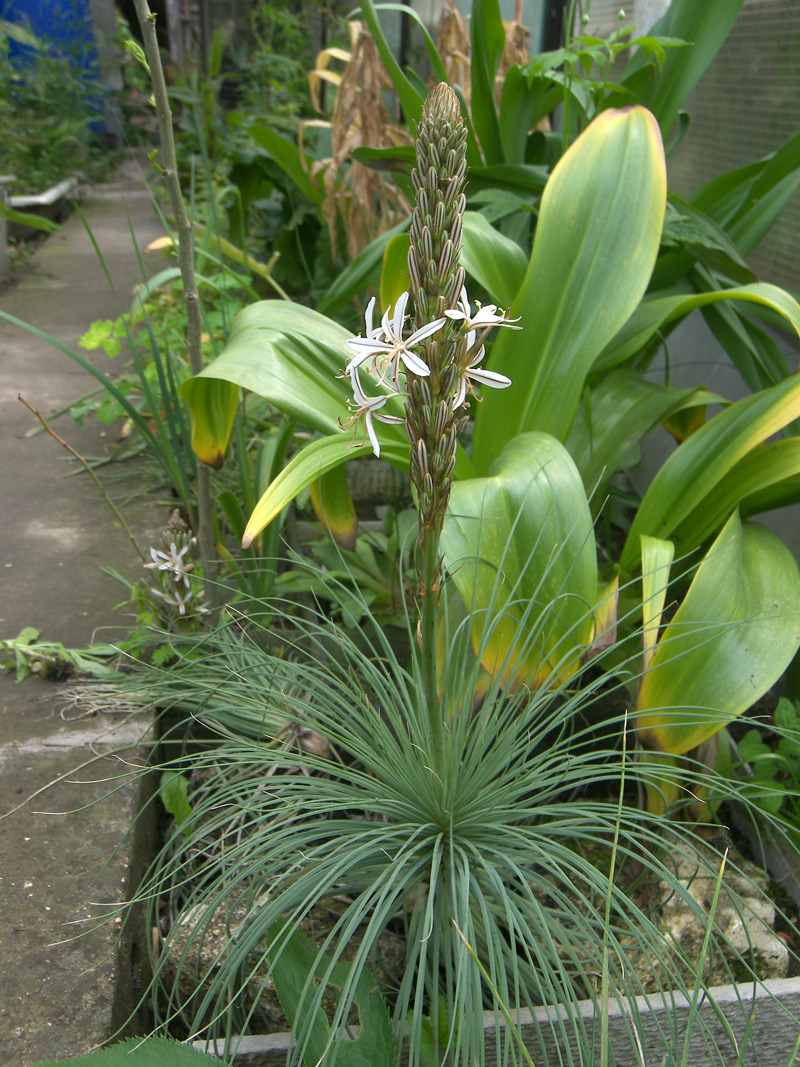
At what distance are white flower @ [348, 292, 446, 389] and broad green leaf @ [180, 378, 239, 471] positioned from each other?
66 centimetres

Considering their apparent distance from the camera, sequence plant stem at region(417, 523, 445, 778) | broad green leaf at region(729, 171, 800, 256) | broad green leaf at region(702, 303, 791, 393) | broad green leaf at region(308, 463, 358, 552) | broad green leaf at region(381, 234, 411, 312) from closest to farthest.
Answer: plant stem at region(417, 523, 445, 778), broad green leaf at region(308, 463, 358, 552), broad green leaf at region(381, 234, 411, 312), broad green leaf at region(702, 303, 791, 393), broad green leaf at region(729, 171, 800, 256)

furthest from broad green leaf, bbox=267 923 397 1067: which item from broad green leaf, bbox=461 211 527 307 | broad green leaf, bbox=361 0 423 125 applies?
broad green leaf, bbox=361 0 423 125

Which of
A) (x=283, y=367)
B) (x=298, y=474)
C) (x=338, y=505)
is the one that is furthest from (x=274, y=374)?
(x=338, y=505)

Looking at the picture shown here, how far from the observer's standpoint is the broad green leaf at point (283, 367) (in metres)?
1.33

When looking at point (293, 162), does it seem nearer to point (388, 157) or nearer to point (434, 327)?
point (388, 157)

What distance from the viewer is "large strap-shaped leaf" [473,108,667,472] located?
1.53 m

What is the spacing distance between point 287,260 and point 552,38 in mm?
2040

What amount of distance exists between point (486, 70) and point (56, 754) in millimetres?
1886

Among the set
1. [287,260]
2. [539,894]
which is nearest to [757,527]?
[539,894]

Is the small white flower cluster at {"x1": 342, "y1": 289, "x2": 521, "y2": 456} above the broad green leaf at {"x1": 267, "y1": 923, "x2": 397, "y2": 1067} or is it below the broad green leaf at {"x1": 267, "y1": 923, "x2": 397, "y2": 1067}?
above

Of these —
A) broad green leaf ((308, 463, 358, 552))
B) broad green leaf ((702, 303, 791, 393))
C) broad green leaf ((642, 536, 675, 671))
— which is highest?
broad green leaf ((702, 303, 791, 393))

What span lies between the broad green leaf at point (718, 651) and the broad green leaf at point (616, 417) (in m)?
0.39

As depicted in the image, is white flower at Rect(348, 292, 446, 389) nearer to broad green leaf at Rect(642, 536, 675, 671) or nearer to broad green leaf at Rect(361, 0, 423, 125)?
broad green leaf at Rect(642, 536, 675, 671)

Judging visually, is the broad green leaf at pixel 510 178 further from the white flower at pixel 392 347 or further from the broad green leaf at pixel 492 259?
the white flower at pixel 392 347
